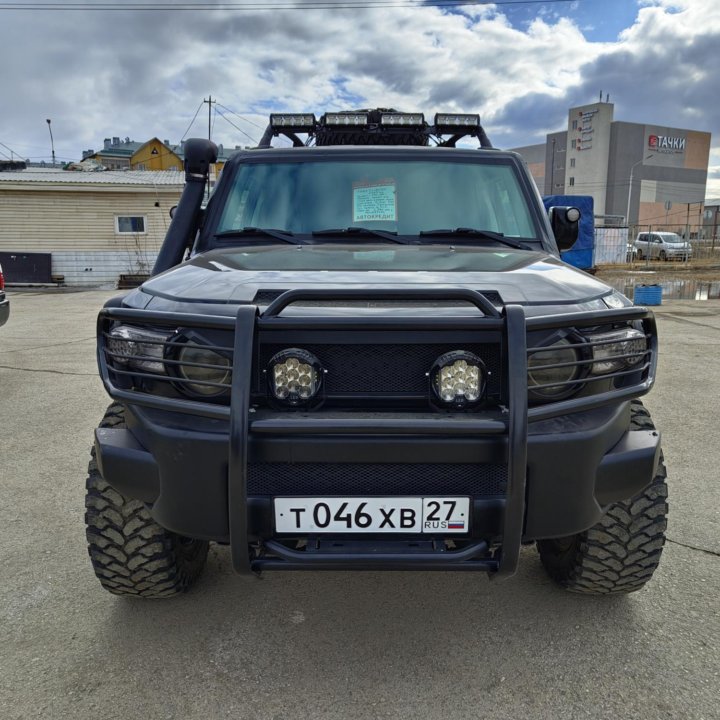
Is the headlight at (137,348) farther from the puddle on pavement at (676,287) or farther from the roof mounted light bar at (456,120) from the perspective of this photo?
the puddle on pavement at (676,287)

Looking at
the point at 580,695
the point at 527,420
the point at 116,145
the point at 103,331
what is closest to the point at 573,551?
the point at 580,695

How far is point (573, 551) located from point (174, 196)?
22.3m

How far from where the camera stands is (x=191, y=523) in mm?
1966

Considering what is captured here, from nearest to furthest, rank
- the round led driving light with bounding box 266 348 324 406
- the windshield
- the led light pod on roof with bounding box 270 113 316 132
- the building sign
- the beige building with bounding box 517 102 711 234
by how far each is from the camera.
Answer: the round led driving light with bounding box 266 348 324 406 < the windshield < the led light pod on roof with bounding box 270 113 316 132 < the beige building with bounding box 517 102 711 234 < the building sign

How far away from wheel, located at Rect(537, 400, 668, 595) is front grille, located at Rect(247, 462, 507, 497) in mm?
699

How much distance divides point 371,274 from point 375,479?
77 centimetres

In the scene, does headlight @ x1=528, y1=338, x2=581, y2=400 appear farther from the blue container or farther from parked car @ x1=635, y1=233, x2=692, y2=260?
parked car @ x1=635, y1=233, x2=692, y2=260

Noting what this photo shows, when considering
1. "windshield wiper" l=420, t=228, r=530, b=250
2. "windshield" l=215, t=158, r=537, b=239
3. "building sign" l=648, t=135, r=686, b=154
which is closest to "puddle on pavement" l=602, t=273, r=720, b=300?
"windshield" l=215, t=158, r=537, b=239

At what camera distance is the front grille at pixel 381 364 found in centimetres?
200

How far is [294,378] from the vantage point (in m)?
1.96

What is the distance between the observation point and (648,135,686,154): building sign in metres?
78.0

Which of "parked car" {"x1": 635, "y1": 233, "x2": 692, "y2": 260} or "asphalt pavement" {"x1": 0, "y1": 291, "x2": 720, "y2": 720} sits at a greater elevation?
"parked car" {"x1": 635, "y1": 233, "x2": 692, "y2": 260}

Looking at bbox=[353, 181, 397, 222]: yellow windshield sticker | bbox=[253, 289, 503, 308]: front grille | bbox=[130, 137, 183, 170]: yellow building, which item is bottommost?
bbox=[253, 289, 503, 308]: front grille

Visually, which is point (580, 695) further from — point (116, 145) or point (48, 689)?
point (116, 145)
